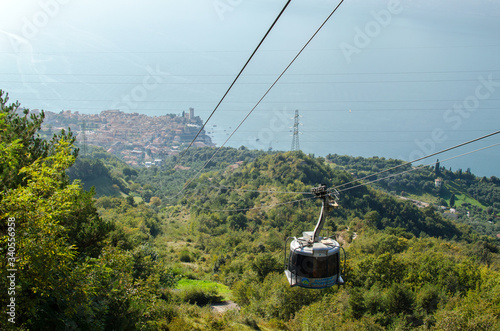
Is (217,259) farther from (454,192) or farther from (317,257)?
(454,192)

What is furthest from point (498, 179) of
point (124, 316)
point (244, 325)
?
point (124, 316)

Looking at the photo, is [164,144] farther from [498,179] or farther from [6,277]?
[6,277]

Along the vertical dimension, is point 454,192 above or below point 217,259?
above

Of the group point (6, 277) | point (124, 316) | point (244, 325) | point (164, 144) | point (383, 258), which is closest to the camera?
point (6, 277)

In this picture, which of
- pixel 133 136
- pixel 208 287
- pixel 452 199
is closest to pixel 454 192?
pixel 452 199

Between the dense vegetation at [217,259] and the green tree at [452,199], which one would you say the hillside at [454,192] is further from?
the dense vegetation at [217,259]

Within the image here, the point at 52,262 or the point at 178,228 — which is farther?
the point at 178,228

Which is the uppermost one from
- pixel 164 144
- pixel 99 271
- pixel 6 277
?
pixel 164 144
